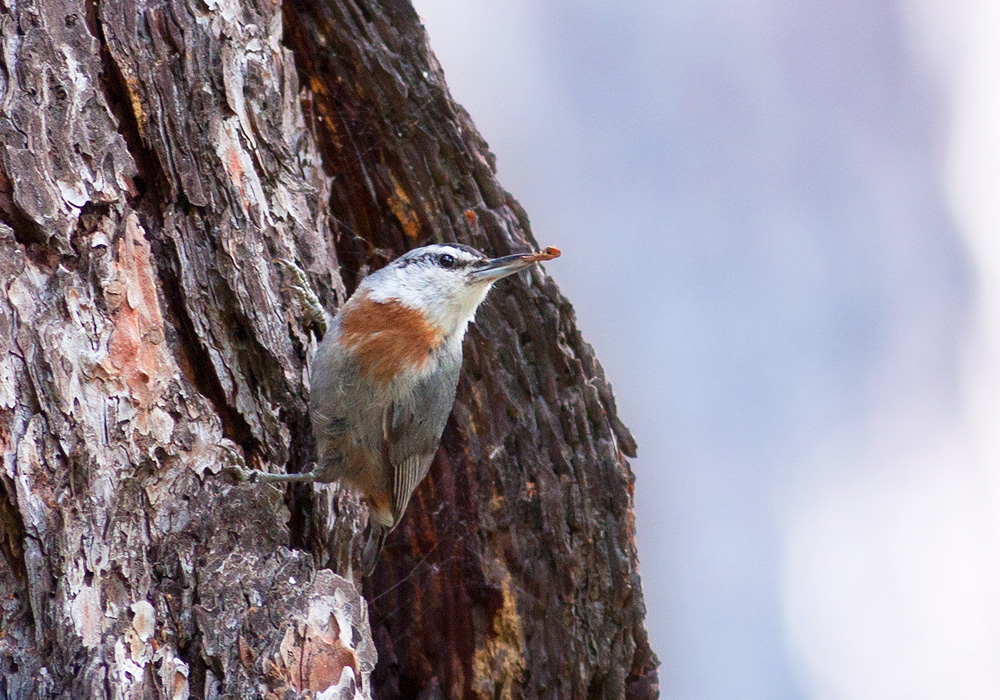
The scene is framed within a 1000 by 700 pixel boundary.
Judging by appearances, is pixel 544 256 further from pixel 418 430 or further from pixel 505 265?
pixel 418 430

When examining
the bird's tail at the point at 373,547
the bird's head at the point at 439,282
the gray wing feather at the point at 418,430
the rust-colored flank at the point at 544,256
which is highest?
the rust-colored flank at the point at 544,256

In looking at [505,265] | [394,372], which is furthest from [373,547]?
[505,265]

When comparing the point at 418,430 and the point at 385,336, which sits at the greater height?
the point at 385,336

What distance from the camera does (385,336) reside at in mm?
2896

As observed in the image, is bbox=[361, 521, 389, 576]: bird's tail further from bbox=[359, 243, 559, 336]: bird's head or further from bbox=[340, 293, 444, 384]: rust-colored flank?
bbox=[359, 243, 559, 336]: bird's head

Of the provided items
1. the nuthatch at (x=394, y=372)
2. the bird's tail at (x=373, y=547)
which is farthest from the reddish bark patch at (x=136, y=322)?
the bird's tail at (x=373, y=547)

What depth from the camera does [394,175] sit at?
3.02 meters

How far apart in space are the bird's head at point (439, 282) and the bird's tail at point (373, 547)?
0.63m

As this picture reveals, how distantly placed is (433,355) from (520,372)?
271 millimetres

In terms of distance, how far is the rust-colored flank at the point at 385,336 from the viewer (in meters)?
2.83

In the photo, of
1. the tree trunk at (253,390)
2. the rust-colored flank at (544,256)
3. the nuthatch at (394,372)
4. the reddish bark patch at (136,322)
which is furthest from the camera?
the nuthatch at (394,372)

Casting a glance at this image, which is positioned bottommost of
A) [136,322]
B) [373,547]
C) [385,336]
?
[373,547]

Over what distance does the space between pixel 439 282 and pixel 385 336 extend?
0.76ft

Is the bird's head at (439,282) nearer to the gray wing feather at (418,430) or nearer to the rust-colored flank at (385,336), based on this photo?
the rust-colored flank at (385,336)
